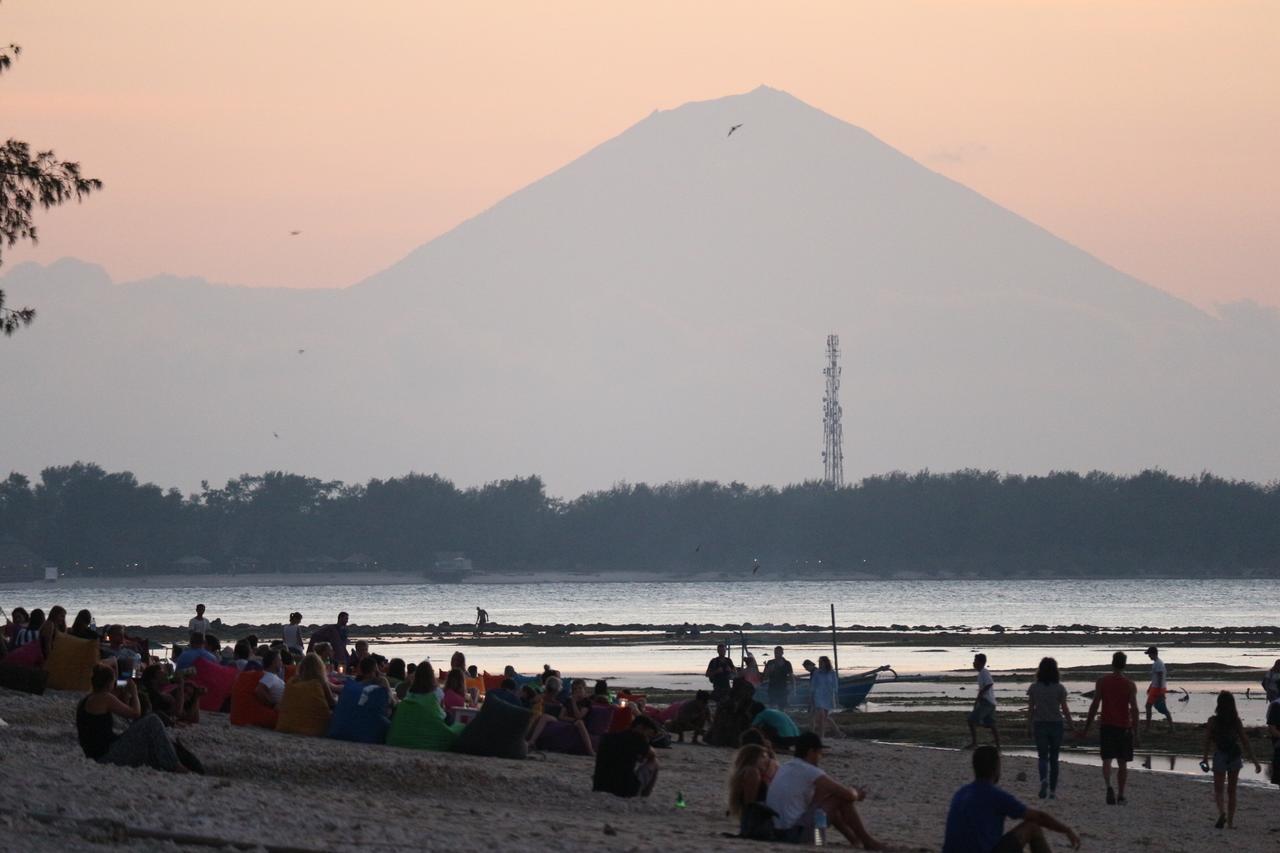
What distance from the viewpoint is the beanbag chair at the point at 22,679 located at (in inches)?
711

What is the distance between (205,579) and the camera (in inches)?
7589

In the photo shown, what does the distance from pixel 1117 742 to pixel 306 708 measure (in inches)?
290

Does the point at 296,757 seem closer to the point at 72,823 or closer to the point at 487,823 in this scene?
the point at 487,823

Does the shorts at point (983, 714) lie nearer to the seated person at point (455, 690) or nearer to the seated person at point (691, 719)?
the seated person at point (691, 719)

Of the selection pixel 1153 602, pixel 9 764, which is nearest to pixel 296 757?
pixel 9 764

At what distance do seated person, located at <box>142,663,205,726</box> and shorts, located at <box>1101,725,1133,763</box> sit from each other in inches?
323

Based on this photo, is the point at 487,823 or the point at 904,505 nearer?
the point at 487,823

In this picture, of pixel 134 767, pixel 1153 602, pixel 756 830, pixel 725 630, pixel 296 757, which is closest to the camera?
pixel 756 830

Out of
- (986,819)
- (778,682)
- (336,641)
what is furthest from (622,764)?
(778,682)

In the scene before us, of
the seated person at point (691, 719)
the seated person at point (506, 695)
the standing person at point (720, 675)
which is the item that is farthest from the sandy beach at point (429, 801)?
the standing person at point (720, 675)

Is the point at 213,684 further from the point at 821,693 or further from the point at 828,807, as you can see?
the point at 828,807

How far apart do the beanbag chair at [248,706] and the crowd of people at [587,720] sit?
0.01 metres

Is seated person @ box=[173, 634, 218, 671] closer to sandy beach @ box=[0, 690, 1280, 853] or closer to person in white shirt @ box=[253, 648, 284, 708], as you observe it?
sandy beach @ box=[0, 690, 1280, 853]

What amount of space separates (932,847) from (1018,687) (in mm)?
21806
